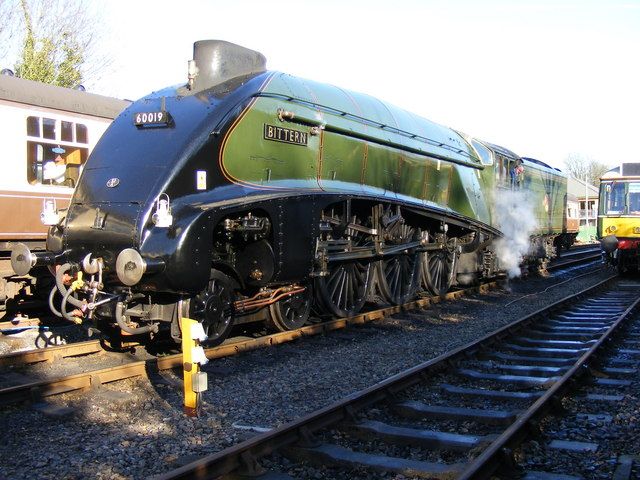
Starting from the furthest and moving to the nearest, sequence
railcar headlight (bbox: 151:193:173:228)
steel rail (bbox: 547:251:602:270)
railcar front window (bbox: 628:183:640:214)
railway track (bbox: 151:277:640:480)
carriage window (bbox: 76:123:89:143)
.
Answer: steel rail (bbox: 547:251:602:270), railcar front window (bbox: 628:183:640:214), carriage window (bbox: 76:123:89:143), railcar headlight (bbox: 151:193:173:228), railway track (bbox: 151:277:640:480)

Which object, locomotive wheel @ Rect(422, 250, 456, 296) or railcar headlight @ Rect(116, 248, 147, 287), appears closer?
railcar headlight @ Rect(116, 248, 147, 287)

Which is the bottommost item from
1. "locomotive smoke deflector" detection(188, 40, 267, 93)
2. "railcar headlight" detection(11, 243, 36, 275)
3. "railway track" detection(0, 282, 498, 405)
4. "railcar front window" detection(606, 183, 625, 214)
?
"railway track" detection(0, 282, 498, 405)

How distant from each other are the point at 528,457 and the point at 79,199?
5.42 m

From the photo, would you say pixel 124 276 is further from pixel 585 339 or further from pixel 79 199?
pixel 585 339

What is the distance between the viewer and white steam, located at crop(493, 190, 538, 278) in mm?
15359

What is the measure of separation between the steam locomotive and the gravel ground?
2.48 feet

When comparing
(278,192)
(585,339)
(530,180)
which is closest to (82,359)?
(278,192)

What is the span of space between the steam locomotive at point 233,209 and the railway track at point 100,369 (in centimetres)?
22

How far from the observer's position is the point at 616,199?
1894 cm

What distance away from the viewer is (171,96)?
25.5 ft

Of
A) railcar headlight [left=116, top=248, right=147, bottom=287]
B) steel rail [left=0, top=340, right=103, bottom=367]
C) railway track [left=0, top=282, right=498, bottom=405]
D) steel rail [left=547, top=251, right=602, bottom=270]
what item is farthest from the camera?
steel rail [left=547, top=251, right=602, bottom=270]

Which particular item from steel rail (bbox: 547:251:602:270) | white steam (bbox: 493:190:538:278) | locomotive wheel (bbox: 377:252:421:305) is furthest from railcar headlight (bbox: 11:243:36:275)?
steel rail (bbox: 547:251:602:270)

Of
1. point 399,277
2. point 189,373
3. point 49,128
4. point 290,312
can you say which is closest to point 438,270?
point 399,277

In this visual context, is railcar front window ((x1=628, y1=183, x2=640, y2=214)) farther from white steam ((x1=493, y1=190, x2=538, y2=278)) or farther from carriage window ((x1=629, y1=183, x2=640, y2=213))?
white steam ((x1=493, y1=190, x2=538, y2=278))
